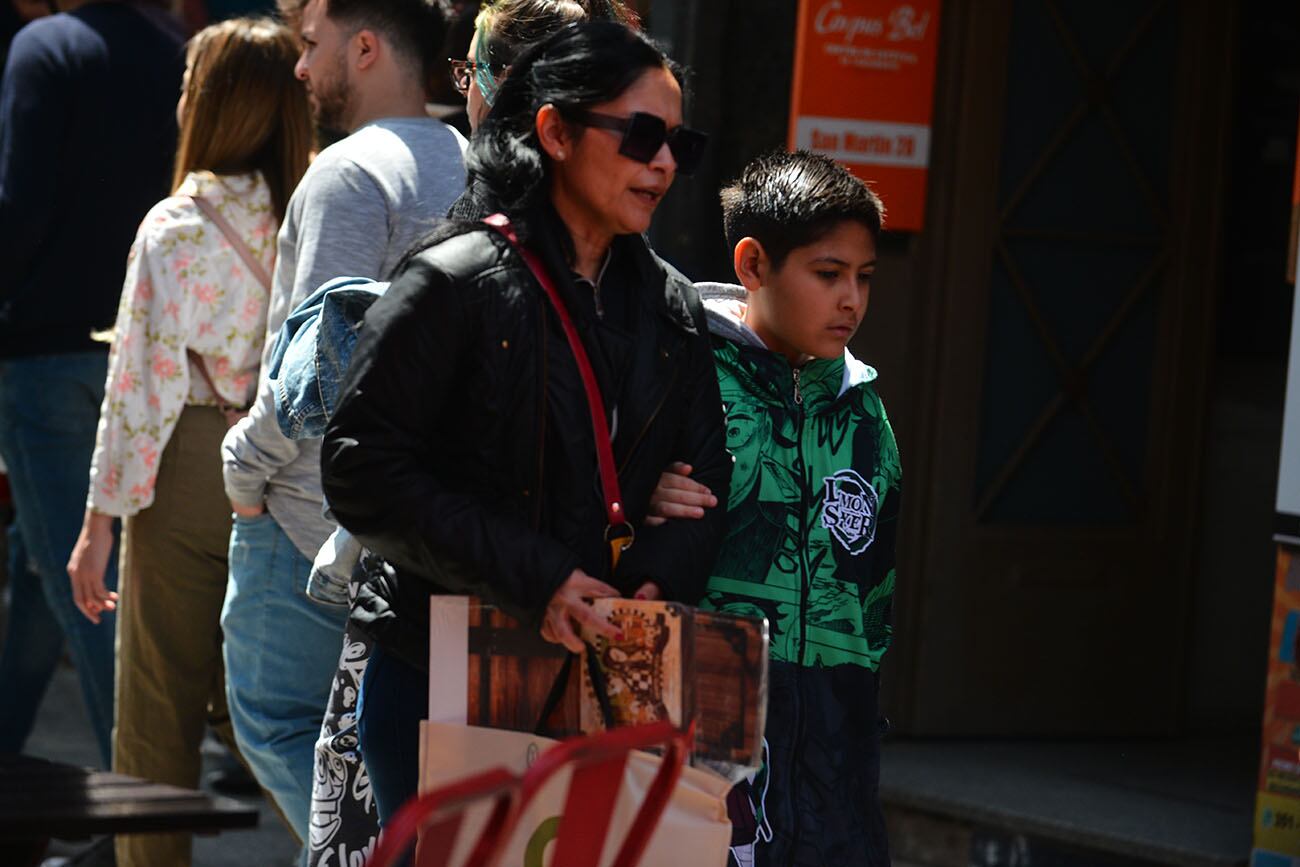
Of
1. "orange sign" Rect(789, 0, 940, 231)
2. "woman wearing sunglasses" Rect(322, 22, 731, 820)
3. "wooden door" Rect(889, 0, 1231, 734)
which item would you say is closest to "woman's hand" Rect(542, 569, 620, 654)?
"woman wearing sunglasses" Rect(322, 22, 731, 820)

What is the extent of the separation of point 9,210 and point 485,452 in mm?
2944

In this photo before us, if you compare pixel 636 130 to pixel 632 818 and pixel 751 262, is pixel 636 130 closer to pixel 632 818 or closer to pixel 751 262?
pixel 751 262

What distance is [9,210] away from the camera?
5.24 m

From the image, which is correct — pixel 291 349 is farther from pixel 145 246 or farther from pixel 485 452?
pixel 145 246

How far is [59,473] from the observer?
541 centimetres

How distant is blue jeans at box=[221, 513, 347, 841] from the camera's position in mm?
3910

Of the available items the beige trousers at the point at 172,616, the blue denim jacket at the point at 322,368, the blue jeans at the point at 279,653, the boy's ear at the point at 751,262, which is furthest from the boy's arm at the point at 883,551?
the beige trousers at the point at 172,616

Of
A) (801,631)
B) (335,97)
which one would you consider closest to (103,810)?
A: (801,631)

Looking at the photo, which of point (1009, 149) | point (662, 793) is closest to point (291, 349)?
point (662, 793)

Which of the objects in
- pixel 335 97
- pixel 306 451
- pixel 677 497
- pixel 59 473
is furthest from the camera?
pixel 59 473

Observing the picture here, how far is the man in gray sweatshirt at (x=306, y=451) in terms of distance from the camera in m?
3.70

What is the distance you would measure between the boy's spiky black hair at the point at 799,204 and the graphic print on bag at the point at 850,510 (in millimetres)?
385

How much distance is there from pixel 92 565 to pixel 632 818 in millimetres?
2468

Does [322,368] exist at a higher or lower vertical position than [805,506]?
higher
